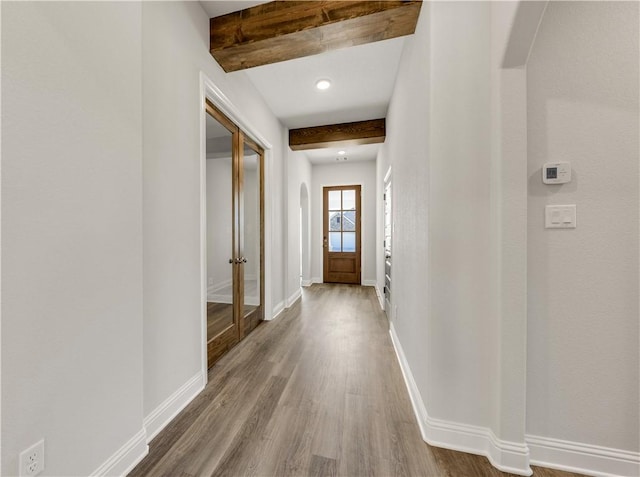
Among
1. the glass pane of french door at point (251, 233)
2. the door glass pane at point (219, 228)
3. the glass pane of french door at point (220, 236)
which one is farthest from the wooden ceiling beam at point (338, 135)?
the door glass pane at point (219, 228)

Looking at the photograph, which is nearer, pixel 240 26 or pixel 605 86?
pixel 605 86

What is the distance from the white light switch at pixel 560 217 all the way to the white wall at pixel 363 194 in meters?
4.41

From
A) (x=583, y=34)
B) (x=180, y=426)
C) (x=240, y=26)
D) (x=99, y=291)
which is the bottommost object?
(x=180, y=426)

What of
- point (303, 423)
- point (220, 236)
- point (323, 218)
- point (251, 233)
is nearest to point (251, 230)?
point (251, 233)

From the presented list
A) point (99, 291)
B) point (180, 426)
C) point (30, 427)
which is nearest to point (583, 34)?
point (99, 291)

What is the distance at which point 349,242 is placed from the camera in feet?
19.4

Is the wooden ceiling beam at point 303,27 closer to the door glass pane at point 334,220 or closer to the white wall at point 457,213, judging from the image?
the white wall at point 457,213

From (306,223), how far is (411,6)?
4567 mm

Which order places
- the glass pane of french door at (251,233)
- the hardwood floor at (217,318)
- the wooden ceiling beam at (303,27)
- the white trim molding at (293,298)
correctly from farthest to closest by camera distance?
the white trim molding at (293,298) → the glass pane of french door at (251,233) → the hardwood floor at (217,318) → the wooden ceiling beam at (303,27)

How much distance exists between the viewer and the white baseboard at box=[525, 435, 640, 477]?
3.98 feet

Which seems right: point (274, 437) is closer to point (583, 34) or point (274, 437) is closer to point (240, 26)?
point (583, 34)

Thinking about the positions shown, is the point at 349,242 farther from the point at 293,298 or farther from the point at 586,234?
the point at 586,234

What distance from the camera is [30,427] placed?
35.2 inches

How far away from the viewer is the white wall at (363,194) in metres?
5.72
